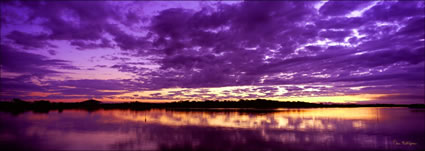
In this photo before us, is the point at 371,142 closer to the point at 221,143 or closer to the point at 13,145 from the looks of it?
the point at 221,143

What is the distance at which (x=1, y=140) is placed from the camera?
30.0 m

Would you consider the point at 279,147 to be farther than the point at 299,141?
No

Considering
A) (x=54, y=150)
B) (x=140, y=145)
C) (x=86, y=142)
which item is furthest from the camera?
(x=86, y=142)

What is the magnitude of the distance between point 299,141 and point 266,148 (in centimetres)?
659

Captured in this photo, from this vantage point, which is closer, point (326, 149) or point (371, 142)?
point (326, 149)

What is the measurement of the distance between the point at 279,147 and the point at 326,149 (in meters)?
4.64

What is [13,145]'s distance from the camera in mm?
26906

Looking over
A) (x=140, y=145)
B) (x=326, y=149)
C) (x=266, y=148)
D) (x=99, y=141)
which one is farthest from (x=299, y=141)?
(x=99, y=141)

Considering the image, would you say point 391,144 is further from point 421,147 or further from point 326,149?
point 326,149

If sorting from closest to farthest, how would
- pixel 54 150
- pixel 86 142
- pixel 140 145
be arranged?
pixel 54 150
pixel 140 145
pixel 86 142

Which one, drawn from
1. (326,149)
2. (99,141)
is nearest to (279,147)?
(326,149)

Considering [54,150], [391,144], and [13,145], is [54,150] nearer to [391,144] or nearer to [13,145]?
[13,145]

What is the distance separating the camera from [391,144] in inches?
1085

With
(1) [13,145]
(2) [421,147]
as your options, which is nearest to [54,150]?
(1) [13,145]
